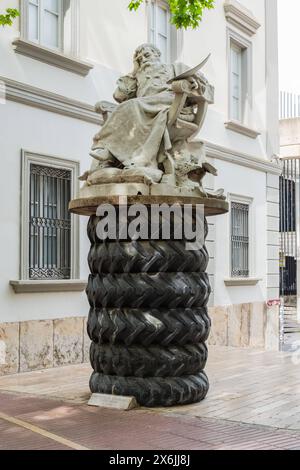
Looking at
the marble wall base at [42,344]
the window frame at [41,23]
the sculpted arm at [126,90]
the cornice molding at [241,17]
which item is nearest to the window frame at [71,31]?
the window frame at [41,23]

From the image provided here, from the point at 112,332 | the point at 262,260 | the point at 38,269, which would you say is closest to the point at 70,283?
the point at 38,269

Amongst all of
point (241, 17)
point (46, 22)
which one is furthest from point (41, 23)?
point (241, 17)

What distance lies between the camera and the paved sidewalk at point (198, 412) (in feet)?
17.4

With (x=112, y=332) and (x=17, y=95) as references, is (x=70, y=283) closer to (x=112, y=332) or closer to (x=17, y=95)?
(x=17, y=95)

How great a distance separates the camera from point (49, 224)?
10750mm

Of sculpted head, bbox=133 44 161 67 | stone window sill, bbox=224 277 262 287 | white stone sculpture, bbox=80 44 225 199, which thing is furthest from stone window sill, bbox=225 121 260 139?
white stone sculpture, bbox=80 44 225 199

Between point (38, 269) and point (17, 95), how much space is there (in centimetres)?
267

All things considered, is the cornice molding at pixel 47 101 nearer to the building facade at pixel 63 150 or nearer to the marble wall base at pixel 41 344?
the building facade at pixel 63 150

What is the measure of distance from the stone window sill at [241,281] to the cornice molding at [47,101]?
5444 mm

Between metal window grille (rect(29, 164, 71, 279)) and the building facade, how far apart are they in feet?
0.06

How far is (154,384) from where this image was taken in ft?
21.6

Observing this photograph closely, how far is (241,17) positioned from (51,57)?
7.40 metres

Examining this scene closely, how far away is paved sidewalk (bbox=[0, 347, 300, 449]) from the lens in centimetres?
531

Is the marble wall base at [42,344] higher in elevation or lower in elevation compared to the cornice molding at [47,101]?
lower
